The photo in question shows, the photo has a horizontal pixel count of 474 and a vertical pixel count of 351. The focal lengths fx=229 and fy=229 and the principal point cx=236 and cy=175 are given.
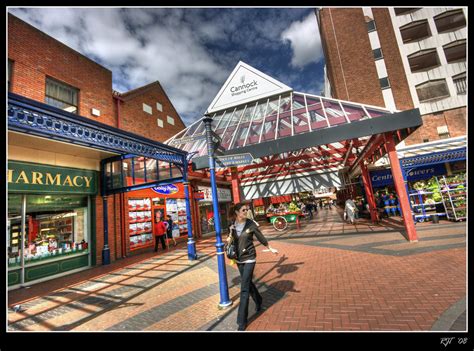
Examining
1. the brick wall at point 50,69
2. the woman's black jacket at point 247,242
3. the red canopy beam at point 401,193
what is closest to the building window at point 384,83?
the red canopy beam at point 401,193

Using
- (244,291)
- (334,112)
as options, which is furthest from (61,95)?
(334,112)

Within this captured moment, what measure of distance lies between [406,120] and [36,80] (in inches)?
523

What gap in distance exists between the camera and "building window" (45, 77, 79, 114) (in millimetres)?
9312

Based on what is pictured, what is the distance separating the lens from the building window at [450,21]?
1875cm

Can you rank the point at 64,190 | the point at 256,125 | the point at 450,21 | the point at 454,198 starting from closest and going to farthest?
the point at 64,190, the point at 454,198, the point at 256,125, the point at 450,21

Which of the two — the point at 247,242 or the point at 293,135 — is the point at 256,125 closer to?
the point at 293,135

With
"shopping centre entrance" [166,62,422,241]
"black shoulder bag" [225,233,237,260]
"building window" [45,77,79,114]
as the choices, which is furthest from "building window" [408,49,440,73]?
"building window" [45,77,79,114]

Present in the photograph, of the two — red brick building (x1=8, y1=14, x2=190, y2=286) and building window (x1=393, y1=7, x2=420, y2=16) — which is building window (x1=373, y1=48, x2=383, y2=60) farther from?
red brick building (x1=8, y1=14, x2=190, y2=286)

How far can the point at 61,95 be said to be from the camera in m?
9.73

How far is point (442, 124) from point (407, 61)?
20.5 feet

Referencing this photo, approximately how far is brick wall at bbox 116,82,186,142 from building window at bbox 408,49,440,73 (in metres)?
20.7

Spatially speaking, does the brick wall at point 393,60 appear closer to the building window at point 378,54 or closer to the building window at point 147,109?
the building window at point 378,54
